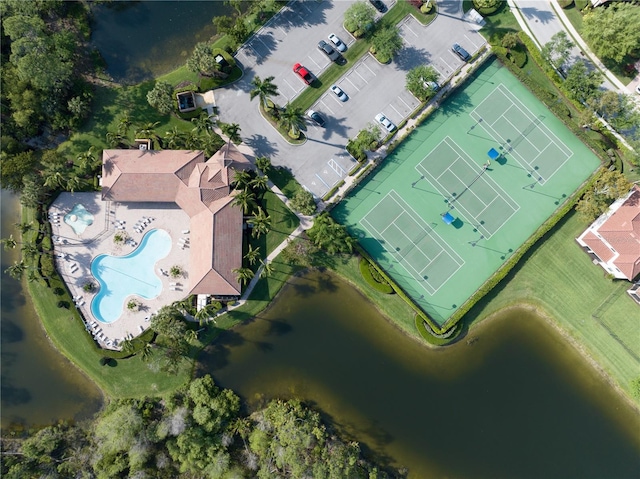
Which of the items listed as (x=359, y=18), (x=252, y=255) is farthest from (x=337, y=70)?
(x=252, y=255)

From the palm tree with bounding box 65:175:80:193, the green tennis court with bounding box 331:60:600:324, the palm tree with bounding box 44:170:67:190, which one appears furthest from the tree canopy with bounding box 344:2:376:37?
the palm tree with bounding box 44:170:67:190

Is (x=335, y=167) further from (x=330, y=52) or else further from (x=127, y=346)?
(x=127, y=346)

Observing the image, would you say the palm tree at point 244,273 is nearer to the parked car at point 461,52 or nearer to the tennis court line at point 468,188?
the tennis court line at point 468,188

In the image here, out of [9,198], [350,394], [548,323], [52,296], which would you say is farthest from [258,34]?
[548,323]

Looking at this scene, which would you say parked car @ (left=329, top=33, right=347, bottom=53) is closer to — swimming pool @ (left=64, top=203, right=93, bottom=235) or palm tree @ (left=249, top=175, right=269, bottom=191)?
palm tree @ (left=249, top=175, right=269, bottom=191)

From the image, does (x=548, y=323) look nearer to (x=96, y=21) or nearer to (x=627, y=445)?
(x=627, y=445)

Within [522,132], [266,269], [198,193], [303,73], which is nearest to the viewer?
[198,193]
